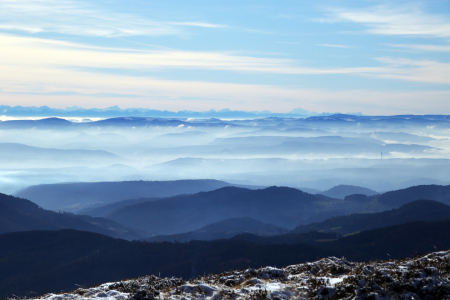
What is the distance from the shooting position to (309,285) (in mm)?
18734

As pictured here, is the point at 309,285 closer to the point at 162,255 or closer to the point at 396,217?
the point at 162,255

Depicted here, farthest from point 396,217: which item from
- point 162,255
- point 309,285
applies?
point 309,285

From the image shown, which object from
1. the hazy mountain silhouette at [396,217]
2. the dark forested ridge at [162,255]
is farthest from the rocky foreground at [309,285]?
the hazy mountain silhouette at [396,217]

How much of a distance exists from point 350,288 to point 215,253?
373ft

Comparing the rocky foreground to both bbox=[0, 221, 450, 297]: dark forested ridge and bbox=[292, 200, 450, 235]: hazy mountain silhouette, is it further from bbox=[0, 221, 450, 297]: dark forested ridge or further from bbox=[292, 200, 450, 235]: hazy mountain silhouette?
bbox=[292, 200, 450, 235]: hazy mountain silhouette

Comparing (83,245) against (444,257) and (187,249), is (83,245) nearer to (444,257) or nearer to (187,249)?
(187,249)

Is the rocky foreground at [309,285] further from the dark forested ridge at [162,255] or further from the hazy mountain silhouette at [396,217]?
the hazy mountain silhouette at [396,217]

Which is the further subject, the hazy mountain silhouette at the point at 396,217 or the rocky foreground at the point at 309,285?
the hazy mountain silhouette at the point at 396,217

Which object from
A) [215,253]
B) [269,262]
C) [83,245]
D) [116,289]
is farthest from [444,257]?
[83,245]

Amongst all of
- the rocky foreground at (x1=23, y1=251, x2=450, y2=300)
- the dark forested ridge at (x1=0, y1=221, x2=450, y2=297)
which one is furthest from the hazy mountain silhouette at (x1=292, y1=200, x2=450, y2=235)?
the rocky foreground at (x1=23, y1=251, x2=450, y2=300)

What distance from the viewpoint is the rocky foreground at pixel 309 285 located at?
15789 millimetres

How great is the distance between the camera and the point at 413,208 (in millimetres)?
197625

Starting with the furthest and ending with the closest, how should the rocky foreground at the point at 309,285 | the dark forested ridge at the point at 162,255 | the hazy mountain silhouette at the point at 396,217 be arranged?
the hazy mountain silhouette at the point at 396,217 → the dark forested ridge at the point at 162,255 → the rocky foreground at the point at 309,285

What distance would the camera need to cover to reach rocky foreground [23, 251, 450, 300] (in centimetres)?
1579
